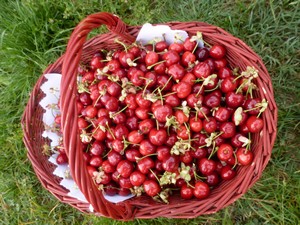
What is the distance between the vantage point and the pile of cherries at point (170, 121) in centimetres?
182

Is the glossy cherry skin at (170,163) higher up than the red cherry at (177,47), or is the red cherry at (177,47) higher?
the red cherry at (177,47)

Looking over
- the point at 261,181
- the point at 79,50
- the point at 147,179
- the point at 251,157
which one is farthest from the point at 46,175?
the point at 261,181

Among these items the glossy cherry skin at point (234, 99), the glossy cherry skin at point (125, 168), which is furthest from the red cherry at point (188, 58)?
the glossy cherry skin at point (125, 168)

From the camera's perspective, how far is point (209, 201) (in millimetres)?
1745

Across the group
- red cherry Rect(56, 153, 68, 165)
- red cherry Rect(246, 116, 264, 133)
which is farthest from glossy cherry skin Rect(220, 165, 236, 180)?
red cherry Rect(56, 153, 68, 165)

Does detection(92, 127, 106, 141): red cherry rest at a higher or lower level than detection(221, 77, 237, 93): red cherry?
lower

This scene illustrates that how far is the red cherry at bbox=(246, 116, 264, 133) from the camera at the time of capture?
1.78m

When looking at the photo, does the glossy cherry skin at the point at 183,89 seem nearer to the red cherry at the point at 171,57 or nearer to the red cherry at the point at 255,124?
the red cherry at the point at 171,57

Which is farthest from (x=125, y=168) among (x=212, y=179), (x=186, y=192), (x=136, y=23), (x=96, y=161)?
(x=136, y=23)

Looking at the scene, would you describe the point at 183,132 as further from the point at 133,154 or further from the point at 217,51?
the point at 217,51

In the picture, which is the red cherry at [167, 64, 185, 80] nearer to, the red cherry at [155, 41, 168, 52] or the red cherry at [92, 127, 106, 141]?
the red cherry at [155, 41, 168, 52]

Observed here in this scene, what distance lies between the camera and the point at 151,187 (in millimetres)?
1831

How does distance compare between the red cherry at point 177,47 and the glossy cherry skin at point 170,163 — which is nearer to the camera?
the glossy cherry skin at point 170,163

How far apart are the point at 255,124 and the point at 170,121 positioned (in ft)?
1.37
